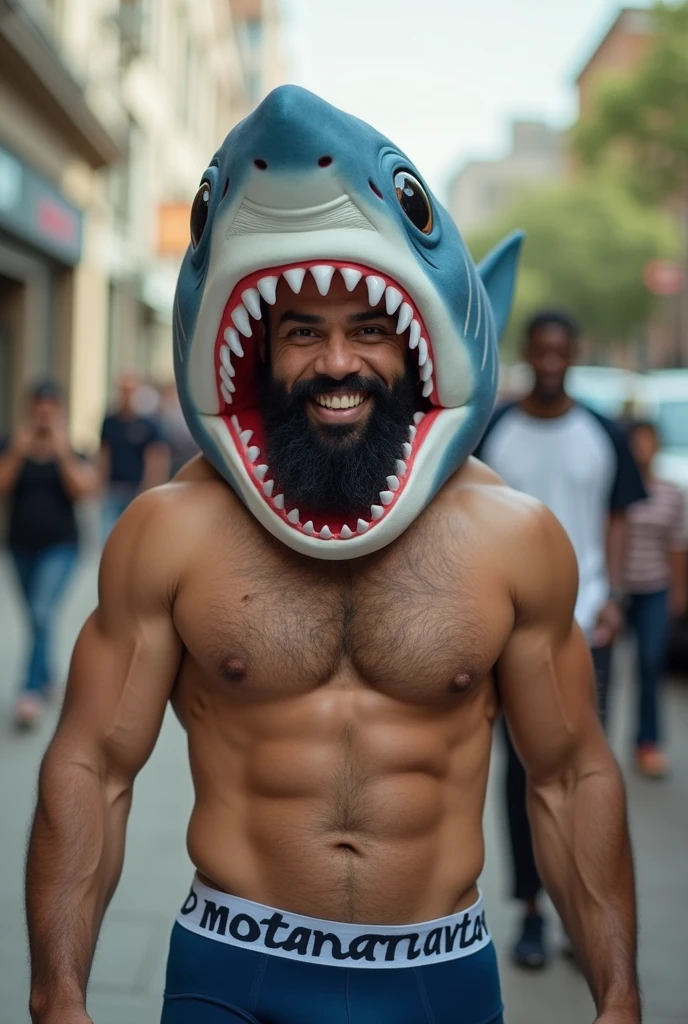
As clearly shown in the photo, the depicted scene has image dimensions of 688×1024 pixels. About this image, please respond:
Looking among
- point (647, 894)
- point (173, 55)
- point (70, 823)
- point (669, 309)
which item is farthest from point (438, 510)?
point (669, 309)

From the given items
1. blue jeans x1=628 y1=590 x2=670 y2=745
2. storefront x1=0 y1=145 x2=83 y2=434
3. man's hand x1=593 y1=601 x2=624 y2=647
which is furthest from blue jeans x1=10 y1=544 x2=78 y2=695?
storefront x1=0 y1=145 x2=83 y2=434

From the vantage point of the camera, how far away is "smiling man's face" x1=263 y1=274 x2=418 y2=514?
1950 mm

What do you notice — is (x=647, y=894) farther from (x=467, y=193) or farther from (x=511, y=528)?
(x=467, y=193)

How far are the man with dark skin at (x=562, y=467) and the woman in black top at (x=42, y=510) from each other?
131 inches

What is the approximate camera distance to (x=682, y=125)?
79.4 ft

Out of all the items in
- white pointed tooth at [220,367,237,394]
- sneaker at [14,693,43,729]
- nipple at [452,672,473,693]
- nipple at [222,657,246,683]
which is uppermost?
white pointed tooth at [220,367,237,394]

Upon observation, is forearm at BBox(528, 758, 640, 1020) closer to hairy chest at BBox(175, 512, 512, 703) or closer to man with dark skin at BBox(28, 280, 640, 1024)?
man with dark skin at BBox(28, 280, 640, 1024)

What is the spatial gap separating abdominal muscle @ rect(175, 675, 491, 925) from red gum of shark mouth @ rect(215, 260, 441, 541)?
0.29 m

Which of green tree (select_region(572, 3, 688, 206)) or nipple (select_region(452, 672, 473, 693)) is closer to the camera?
nipple (select_region(452, 672, 473, 693))

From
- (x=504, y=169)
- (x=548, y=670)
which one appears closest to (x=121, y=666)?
(x=548, y=670)

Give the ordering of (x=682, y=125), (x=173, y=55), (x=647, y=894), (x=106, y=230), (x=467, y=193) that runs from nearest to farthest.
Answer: (x=647, y=894)
(x=106, y=230)
(x=173, y=55)
(x=682, y=125)
(x=467, y=193)

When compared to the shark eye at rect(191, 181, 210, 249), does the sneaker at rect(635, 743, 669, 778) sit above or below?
below

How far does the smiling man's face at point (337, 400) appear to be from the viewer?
1.95 metres

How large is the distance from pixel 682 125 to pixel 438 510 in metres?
24.4
